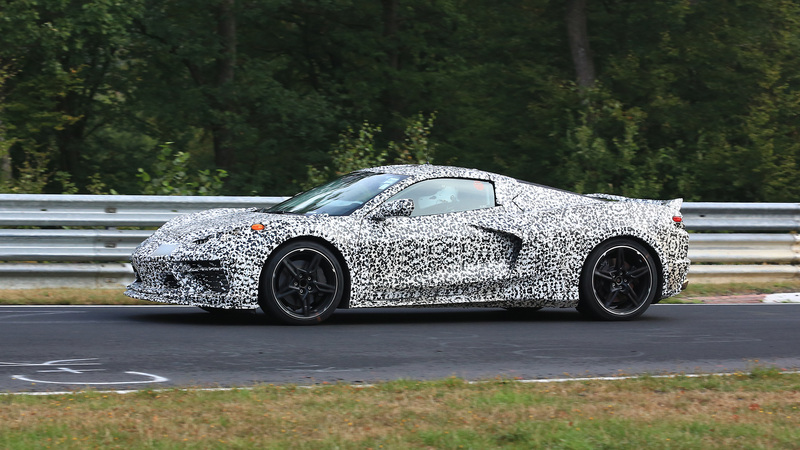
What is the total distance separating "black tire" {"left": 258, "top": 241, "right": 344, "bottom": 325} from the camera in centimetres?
911

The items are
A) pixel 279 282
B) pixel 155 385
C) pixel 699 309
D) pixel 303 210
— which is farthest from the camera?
pixel 699 309

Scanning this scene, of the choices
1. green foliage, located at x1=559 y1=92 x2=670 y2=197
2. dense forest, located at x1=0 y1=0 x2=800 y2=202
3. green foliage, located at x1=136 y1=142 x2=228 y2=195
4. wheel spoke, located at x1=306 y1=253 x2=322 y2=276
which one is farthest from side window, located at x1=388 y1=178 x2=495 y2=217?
dense forest, located at x1=0 y1=0 x2=800 y2=202

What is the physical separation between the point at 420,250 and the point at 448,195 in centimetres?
66

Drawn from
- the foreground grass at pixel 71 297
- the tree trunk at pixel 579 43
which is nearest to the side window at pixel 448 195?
the foreground grass at pixel 71 297

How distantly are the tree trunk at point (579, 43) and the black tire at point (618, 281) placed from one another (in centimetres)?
1817

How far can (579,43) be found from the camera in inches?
1126

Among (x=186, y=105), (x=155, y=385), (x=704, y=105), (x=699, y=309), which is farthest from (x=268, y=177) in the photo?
(x=155, y=385)

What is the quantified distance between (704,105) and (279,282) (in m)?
21.5

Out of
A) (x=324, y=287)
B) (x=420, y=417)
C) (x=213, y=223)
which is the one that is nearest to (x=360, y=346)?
(x=324, y=287)

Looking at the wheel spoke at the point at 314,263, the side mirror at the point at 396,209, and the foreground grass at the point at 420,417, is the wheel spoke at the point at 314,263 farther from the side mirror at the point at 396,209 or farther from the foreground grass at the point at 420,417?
the foreground grass at the point at 420,417

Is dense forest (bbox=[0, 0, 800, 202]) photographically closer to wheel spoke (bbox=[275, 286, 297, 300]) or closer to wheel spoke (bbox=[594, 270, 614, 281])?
wheel spoke (bbox=[594, 270, 614, 281])

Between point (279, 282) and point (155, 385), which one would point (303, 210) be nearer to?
point (279, 282)

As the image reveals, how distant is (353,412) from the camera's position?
18.5ft

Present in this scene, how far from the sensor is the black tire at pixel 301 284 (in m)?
9.11
